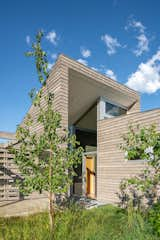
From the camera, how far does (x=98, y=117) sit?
950 centimetres

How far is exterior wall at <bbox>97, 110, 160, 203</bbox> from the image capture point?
7.43m

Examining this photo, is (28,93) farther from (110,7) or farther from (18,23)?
(110,7)

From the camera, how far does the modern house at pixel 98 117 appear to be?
7.44 m

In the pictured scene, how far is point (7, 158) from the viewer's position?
7.00 m

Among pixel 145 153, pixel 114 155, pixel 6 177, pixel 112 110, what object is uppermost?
pixel 112 110

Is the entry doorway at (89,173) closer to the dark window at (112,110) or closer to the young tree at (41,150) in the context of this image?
the dark window at (112,110)

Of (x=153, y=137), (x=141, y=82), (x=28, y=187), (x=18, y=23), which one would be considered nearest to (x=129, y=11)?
(x=18, y=23)

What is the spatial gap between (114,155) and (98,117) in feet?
6.71

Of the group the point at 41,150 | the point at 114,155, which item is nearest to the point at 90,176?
the point at 114,155

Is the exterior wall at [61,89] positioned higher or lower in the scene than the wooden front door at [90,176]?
higher

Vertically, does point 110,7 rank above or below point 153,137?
above

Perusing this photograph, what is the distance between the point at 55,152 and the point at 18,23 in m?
7.15

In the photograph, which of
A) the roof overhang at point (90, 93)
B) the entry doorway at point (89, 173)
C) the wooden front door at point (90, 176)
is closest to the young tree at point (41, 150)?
the roof overhang at point (90, 93)

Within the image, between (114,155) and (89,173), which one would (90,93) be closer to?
(114,155)
